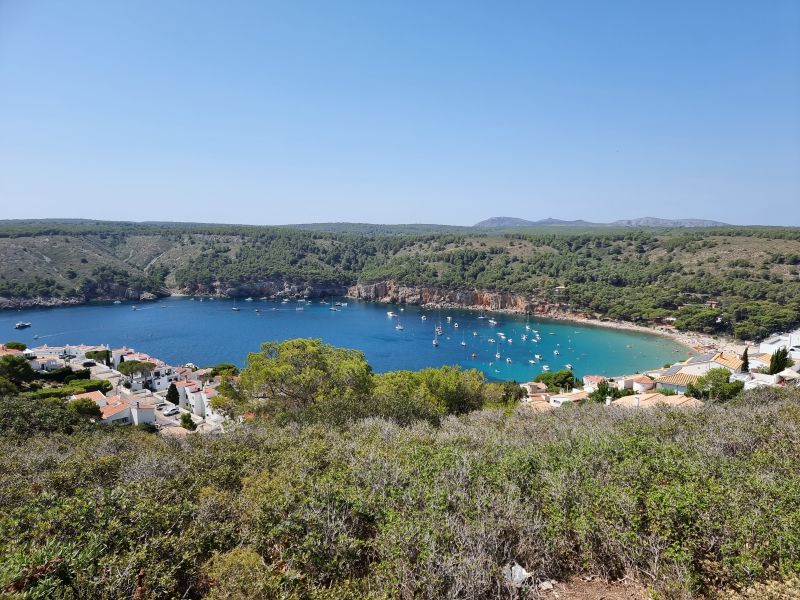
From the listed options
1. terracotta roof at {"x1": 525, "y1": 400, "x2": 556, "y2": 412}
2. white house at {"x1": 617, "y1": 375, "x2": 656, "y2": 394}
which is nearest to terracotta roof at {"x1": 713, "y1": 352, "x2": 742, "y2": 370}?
white house at {"x1": 617, "y1": 375, "x2": 656, "y2": 394}

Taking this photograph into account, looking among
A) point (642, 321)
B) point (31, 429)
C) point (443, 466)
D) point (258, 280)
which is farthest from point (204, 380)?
point (258, 280)

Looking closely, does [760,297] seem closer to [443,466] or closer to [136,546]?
[443,466]

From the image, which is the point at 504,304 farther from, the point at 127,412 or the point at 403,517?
the point at 403,517

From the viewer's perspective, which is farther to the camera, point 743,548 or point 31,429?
point 31,429

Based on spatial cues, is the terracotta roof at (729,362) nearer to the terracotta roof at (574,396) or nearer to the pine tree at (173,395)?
the terracotta roof at (574,396)

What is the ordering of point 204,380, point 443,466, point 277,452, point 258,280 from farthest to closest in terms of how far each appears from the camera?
point 258,280
point 204,380
point 277,452
point 443,466

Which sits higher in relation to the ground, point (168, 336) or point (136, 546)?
point (136, 546)
